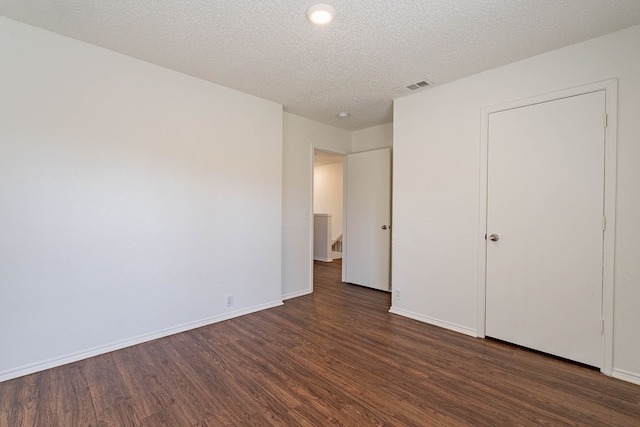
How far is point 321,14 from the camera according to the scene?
1.96 metres

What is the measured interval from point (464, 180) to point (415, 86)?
116 centimetres

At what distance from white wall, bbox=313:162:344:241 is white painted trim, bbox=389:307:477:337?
4.41 metres

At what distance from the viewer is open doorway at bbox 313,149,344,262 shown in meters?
6.93

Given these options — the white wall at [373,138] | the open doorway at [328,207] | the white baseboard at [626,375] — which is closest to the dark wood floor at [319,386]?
the white baseboard at [626,375]

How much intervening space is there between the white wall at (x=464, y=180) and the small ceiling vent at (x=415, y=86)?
0.12 metres

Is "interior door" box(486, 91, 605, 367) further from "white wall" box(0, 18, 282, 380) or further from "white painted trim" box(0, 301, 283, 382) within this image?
"white painted trim" box(0, 301, 283, 382)

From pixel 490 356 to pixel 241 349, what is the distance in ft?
7.15

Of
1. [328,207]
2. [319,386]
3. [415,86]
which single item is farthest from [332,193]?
[319,386]

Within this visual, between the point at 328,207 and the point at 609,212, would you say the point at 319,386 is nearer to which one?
the point at 609,212

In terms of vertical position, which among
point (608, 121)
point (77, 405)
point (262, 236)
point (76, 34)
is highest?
point (76, 34)

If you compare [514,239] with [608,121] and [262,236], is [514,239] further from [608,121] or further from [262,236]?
[262,236]

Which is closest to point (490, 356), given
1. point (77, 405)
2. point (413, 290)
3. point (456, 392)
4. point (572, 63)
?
point (456, 392)

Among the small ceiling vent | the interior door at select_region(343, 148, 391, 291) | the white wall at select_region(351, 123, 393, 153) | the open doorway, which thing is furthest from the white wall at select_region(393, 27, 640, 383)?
the open doorway

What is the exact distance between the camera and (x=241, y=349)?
8.36 ft
